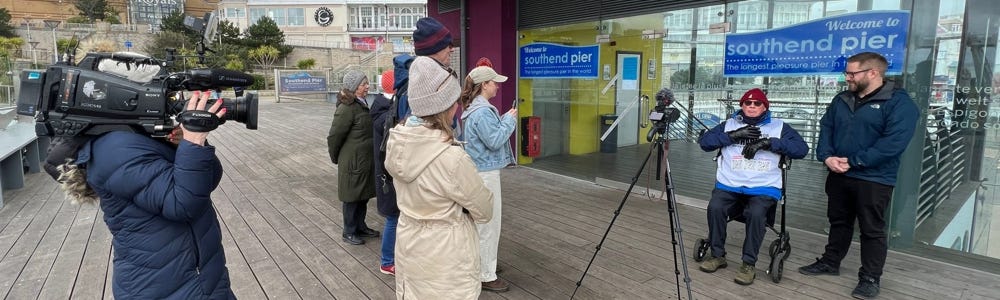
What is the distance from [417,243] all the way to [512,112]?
1311 mm

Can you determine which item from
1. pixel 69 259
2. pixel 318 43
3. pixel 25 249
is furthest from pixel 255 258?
pixel 318 43

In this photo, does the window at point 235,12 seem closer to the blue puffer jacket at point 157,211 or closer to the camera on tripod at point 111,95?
the camera on tripod at point 111,95

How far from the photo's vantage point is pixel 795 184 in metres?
4.67

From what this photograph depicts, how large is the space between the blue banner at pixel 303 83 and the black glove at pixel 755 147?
21.2 metres

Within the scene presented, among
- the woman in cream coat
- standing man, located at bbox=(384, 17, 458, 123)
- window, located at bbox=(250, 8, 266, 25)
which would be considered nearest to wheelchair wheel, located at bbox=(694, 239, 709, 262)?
standing man, located at bbox=(384, 17, 458, 123)

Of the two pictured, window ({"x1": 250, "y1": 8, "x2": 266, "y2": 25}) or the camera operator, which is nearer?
the camera operator

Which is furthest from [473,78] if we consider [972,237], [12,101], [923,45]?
[12,101]

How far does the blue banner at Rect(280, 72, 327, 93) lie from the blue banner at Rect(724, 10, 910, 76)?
20036 mm

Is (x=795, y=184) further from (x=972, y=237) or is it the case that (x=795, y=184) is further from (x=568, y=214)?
(x=568, y=214)

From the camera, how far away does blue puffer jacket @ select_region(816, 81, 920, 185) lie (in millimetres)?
3027

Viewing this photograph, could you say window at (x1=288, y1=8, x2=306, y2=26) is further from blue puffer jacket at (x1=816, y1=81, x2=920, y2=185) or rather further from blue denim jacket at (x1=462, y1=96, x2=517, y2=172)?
blue puffer jacket at (x1=816, y1=81, x2=920, y2=185)

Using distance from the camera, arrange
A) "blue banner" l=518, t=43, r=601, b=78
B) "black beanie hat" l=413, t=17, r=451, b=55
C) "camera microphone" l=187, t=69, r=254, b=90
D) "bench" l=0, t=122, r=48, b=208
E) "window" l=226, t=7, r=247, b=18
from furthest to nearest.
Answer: "window" l=226, t=7, r=247, b=18
"blue banner" l=518, t=43, r=601, b=78
"bench" l=0, t=122, r=48, b=208
"black beanie hat" l=413, t=17, r=451, b=55
"camera microphone" l=187, t=69, r=254, b=90

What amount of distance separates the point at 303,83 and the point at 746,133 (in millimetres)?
21528

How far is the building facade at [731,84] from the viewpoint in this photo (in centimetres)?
362
